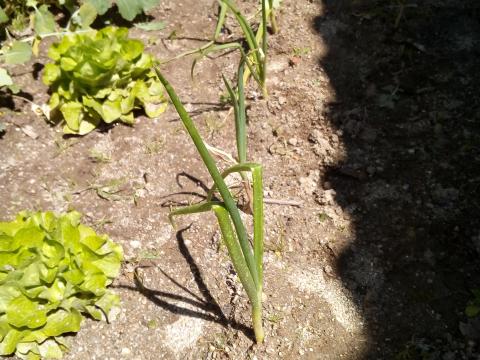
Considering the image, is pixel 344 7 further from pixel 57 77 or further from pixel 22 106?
pixel 22 106

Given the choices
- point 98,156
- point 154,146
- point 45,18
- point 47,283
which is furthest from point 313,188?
point 45,18

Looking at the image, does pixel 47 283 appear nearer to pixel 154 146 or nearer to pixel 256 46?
pixel 154 146

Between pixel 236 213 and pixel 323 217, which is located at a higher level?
pixel 236 213

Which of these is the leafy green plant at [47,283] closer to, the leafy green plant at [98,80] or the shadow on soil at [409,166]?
the leafy green plant at [98,80]

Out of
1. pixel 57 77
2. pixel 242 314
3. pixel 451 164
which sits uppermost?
pixel 57 77

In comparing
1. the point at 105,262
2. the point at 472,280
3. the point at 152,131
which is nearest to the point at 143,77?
the point at 152,131

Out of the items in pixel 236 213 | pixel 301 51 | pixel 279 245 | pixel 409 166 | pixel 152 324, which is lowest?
pixel 152 324
